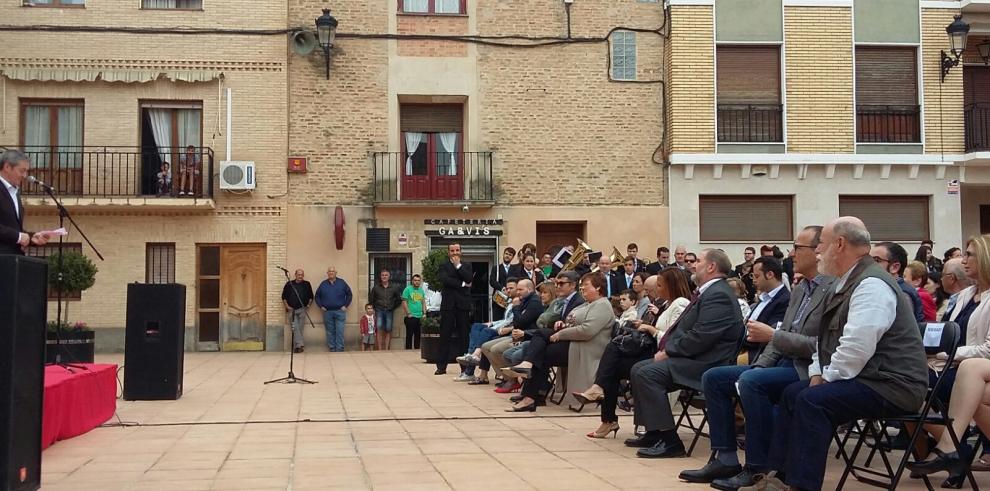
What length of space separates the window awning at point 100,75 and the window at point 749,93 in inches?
404

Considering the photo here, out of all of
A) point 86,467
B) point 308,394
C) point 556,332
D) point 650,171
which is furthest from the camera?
point 650,171

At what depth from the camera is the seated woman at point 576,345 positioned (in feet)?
32.3

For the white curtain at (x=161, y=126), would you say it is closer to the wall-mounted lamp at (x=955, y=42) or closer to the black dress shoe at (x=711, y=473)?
the wall-mounted lamp at (x=955, y=42)

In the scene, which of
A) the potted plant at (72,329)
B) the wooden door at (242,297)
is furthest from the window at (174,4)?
the potted plant at (72,329)

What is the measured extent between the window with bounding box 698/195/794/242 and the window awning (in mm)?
10347

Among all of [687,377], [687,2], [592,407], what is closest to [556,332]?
[592,407]

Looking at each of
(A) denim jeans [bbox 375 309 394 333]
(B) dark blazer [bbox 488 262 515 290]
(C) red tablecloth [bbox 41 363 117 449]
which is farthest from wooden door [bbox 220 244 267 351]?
(C) red tablecloth [bbox 41 363 117 449]

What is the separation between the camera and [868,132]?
22.4 m

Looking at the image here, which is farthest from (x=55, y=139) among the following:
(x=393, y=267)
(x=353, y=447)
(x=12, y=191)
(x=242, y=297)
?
(x=353, y=447)

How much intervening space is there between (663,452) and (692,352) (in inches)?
28.7

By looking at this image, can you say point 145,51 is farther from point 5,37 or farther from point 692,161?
point 692,161

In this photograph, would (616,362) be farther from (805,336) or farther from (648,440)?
(805,336)

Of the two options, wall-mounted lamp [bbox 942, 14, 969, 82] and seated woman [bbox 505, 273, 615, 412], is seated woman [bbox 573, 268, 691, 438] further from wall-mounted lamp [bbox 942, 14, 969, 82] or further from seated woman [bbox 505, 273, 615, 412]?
wall-mounted lamp [bbox 942, 14, 969, 82]

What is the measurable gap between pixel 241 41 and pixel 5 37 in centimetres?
448
